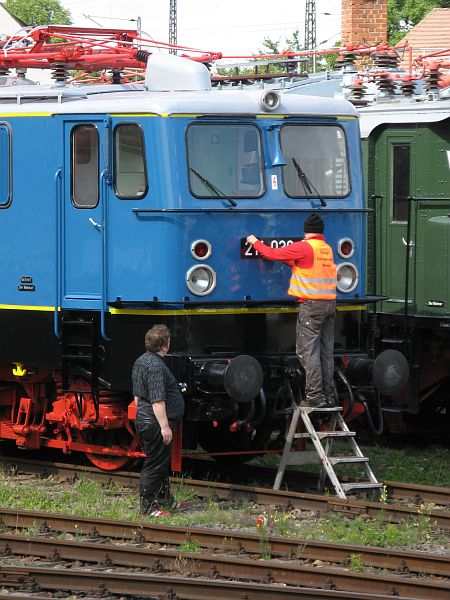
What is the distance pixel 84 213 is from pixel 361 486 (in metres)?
3.24

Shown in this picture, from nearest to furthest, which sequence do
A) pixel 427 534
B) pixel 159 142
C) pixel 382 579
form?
pixel 382 579 → pixel 427 534 → pixel 159 142

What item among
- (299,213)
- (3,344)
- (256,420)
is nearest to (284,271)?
(299,213)

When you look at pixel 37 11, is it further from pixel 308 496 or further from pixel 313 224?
pixel 308 496

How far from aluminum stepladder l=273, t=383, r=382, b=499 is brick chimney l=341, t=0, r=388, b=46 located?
15.2 m

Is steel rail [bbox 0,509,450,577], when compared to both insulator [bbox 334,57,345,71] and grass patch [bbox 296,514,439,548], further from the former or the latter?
insulator [bbox 334,57,345,71]

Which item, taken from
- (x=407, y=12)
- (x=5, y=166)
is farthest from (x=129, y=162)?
(x=407, y=12)

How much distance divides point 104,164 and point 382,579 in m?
4.51

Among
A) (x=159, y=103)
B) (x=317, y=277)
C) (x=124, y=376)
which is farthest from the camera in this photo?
(x=124, y=376)

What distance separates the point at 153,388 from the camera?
34.5ft

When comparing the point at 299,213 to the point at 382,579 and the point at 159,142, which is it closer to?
the point at 159,142

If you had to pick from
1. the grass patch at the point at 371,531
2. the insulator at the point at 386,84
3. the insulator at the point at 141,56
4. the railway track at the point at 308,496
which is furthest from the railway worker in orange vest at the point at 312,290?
the insulator at the point at 386,84

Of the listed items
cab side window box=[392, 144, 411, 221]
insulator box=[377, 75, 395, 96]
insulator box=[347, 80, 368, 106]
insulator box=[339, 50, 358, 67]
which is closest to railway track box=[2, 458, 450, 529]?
→ cab side window box=[392, 144, 411, 221]

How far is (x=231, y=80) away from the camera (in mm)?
15523

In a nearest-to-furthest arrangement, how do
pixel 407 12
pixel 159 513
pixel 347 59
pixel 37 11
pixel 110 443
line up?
pixel 159 513 < pixel 110 443 < pixel 347 59 < pixel 407 12 < pixel 37 11
